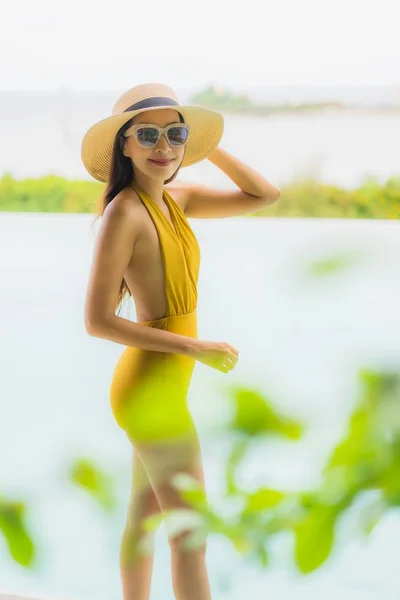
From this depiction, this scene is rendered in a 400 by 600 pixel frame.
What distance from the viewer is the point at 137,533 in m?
1.67

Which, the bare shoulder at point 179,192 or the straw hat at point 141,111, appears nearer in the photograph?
the straw hat at point 141,111

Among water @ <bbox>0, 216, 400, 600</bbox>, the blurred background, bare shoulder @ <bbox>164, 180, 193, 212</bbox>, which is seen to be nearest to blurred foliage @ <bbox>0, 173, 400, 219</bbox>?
the blurred background

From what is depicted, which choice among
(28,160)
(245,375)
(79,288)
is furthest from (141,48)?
(245,375)

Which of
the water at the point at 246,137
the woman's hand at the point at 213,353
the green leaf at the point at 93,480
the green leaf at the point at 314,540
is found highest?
the water at the point at 246,137

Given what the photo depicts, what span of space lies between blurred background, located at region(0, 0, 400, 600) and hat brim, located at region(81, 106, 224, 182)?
0.21m

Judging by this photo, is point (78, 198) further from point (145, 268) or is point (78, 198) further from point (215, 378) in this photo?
point (215, 378)

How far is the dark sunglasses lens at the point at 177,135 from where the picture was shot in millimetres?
1536

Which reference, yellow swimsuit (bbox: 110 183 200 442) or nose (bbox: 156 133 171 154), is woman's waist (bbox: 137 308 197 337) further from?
nose (bbox: 156 133 171 154)

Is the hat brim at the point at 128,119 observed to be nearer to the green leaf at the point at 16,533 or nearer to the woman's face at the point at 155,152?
the woman's face at the point at 155,152

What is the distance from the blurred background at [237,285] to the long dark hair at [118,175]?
23cm

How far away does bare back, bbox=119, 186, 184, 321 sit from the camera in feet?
4.99

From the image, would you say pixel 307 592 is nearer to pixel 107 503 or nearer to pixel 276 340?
pixel 107 503

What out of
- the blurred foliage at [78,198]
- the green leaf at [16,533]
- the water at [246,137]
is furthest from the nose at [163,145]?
the water at [246,137]

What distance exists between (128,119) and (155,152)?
0.26 feet
